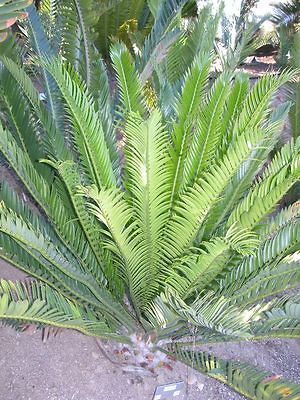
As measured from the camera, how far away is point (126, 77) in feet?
5.53

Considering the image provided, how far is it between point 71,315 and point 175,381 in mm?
734

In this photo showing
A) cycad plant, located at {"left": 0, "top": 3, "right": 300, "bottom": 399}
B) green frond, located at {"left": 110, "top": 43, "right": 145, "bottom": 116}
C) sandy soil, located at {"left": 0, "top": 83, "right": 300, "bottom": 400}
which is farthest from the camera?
sandy soil, located at {"left": 0, "top": 83, "right": 300, "bottom": 400}

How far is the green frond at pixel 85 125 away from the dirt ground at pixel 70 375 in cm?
76

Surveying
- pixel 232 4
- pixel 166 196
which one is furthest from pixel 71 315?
pixel 232 4

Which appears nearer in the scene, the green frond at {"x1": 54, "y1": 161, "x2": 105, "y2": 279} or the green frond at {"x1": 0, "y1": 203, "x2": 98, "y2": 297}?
the green frond at {"x1": 0, "y1": 203, "x2": 98, "y2": 297}

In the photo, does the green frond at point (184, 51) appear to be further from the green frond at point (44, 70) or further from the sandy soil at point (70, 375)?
the sandy soil at point (70, 375)

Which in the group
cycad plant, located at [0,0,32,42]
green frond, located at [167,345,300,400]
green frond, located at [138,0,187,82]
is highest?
cycad plant, located at [0,0,32,42]

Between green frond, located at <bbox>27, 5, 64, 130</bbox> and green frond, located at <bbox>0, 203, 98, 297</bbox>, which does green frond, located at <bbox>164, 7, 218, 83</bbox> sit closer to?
green frond, located at <bbox>27, 5, 64, 130</bbox>

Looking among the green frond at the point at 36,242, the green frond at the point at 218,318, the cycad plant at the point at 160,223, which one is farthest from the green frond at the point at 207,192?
the green frond at the point at 36,242

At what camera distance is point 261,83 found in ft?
5.05

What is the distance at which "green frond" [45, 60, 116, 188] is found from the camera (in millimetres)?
1427

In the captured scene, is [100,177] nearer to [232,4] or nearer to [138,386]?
[138,386]

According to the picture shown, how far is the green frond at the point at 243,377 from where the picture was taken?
1.29 metres

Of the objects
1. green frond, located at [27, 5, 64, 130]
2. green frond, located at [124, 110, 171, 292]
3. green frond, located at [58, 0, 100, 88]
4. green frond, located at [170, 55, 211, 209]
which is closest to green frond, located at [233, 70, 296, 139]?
green frond, located at [170, 55, 211, 209]
